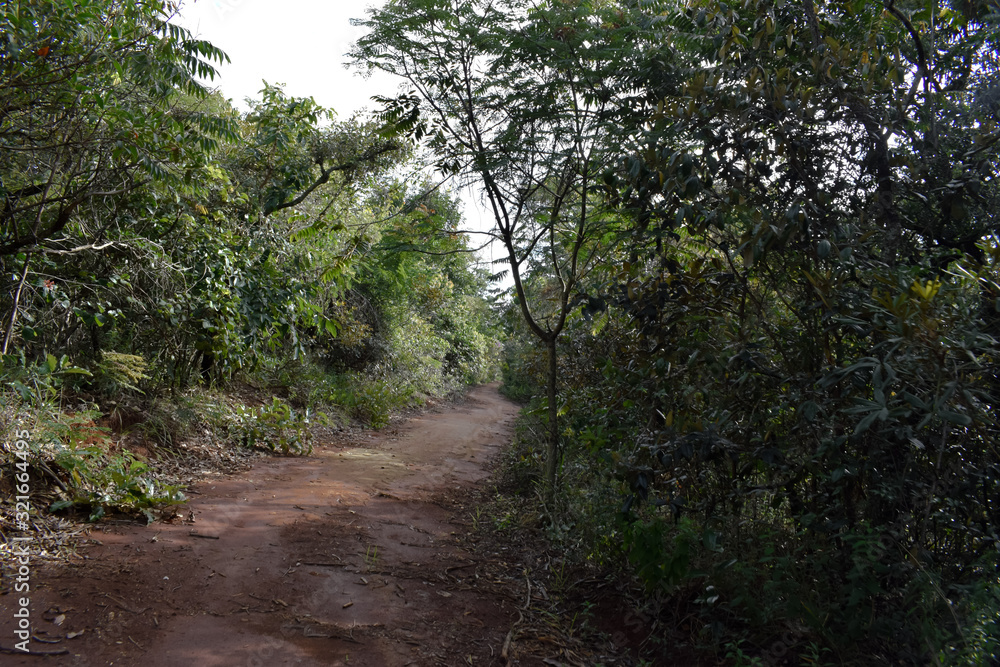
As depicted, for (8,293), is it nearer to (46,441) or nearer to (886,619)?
(46,441)

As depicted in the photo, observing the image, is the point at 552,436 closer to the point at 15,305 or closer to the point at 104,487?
the point at 104,487

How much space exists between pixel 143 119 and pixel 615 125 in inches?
175

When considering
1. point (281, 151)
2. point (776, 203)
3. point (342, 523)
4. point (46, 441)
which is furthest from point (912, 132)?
point (281, 151)

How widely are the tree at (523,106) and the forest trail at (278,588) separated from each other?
6.37 feet

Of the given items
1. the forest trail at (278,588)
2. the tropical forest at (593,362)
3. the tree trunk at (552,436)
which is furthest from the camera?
the tree trunk at (552,436)

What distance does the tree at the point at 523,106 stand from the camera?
206 inches

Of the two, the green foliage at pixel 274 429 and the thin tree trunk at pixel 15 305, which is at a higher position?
the thin tree trunk at pixel 15 305

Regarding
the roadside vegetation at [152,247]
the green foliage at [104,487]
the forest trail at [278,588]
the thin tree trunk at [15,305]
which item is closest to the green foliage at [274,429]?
the roadside vegetation at [152,247]

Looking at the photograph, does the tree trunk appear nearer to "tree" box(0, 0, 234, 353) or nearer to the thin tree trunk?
"tree" box(0, 0, 234, 353)

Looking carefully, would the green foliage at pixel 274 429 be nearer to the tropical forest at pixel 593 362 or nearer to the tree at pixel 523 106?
the tropical forest at pixel 593 362

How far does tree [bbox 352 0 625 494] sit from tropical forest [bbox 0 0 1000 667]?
4cm

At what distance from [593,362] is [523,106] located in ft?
9.95

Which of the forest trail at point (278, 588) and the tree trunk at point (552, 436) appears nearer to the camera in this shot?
the forest trail at point (278, 588)

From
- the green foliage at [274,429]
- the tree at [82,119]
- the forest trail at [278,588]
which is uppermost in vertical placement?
the tree at [82,119]
